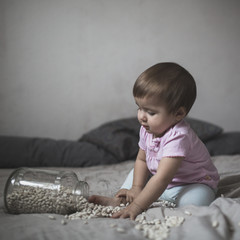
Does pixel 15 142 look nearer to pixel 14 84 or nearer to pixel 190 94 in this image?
pixel 14 84

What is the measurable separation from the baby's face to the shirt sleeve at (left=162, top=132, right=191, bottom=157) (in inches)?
1.9

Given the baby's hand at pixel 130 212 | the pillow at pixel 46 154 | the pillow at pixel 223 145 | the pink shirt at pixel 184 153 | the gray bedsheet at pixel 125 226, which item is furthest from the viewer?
the pillow at pixel 223 145

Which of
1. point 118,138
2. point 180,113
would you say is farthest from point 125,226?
point 118,138

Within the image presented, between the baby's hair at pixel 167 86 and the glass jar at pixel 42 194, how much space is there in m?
0.40

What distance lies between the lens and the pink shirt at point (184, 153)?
1157 millimetres

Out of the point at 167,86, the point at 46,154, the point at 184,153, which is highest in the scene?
the point at 167,86

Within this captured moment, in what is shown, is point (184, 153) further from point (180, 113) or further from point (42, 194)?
point (42, 194)

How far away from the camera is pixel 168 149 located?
3.76ft

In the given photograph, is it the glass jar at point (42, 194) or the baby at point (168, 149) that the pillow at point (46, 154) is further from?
the glass jar at point (42, 194)

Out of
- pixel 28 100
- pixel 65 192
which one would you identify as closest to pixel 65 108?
pixel 28 100

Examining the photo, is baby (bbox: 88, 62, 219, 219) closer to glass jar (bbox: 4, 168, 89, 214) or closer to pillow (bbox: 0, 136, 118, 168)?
glass jar (bbox: 4, 168, 89, 214)

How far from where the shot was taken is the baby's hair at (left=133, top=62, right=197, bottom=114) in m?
1.11

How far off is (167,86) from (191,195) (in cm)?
41

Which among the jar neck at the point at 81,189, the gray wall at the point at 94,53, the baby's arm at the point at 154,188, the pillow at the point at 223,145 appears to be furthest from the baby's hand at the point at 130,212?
the gray wall at the point at 94,53
